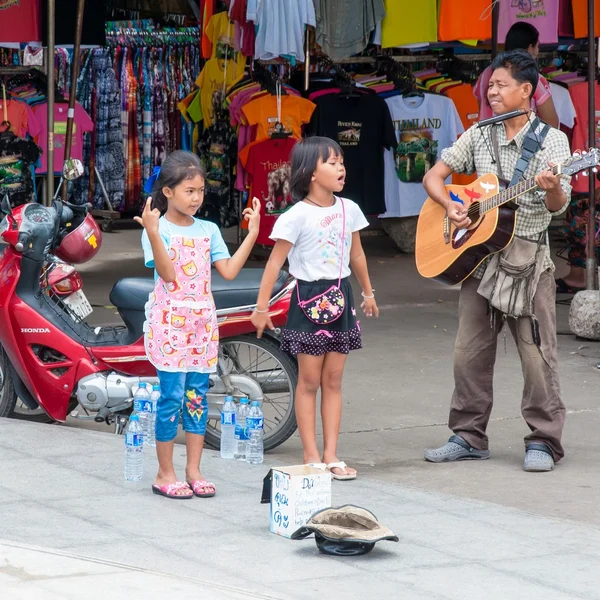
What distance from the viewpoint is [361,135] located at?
39.0ft

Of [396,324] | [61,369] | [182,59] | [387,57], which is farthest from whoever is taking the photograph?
[182,59]

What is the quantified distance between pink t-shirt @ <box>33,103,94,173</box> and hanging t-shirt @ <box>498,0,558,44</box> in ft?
13.2

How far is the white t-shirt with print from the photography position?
5617 millimetres

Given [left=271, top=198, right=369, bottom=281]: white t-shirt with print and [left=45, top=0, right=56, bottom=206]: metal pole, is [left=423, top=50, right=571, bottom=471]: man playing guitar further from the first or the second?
[left=45, top=0, right=56, bottom=206]: metal pole

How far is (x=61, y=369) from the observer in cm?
642

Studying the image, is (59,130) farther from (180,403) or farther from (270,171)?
(180,403)

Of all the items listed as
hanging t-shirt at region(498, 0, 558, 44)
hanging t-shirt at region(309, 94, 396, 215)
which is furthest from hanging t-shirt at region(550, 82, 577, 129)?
hanging t-shirt at region(309, 94, 396, 215)

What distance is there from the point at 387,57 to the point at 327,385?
22.2 ft

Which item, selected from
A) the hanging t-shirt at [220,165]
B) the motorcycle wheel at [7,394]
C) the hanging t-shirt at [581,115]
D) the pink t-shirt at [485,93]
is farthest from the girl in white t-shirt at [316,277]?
the hanging t-shirt at [220,165]

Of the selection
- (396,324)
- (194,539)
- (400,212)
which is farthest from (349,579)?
(400,212)

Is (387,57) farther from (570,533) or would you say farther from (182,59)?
(570,533)

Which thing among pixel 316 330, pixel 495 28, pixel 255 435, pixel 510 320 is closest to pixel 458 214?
pixel 510 320

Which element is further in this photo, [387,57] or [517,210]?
[387,57]

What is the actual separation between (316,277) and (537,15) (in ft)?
19.6
